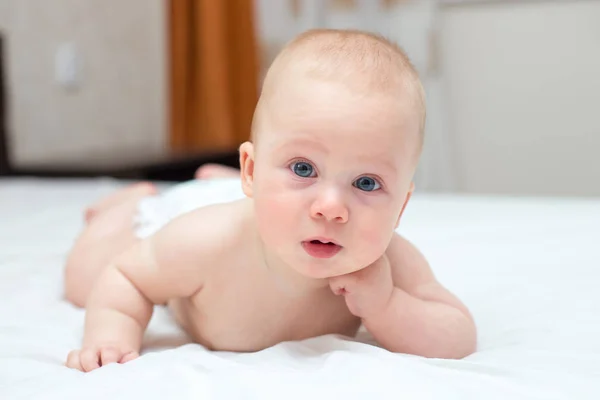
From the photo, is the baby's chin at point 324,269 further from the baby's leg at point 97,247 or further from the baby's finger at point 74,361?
the baby's leg at point 97,247

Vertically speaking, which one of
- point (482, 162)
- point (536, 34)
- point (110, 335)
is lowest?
point (482, 162)

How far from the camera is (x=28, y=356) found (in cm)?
79

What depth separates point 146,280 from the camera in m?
0.81

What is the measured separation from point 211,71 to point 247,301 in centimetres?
224

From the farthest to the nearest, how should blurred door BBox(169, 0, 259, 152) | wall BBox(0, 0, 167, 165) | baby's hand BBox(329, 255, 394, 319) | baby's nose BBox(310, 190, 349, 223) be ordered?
blurred door BBox(169, 0, 259, 152) < wall BBox(0, 0, 167, 165) < baby's hand BBox(329, 255, 394, 319) < baby's nose BBox(310, 190, 349, 223)

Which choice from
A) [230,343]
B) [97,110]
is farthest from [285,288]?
[97,110]

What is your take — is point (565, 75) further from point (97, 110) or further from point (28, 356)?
point (28, 356)

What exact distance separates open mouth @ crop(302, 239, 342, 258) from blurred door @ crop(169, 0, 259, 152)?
7.42 ft

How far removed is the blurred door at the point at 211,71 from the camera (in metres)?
2.92

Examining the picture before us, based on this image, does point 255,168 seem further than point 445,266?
No

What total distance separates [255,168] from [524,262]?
2.00ft

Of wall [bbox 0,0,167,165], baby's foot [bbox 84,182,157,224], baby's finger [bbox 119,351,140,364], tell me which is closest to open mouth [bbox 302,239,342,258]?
baby's finger [bbox 119,351,140,364]

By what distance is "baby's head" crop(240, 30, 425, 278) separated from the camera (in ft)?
2.08

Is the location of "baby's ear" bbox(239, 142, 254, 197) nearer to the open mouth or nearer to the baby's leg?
the open mouth
